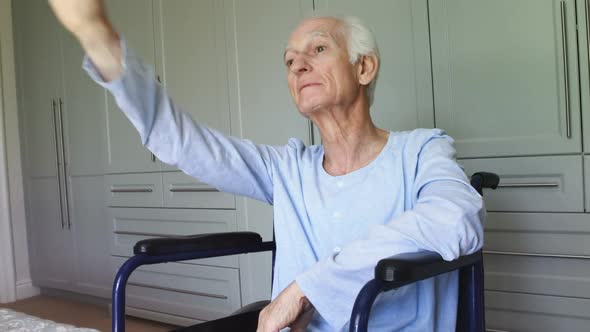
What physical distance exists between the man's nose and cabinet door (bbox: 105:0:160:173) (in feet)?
4.97

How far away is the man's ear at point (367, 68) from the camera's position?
48.6 inches

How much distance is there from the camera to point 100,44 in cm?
82

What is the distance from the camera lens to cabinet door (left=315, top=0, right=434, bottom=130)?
1.76 metres

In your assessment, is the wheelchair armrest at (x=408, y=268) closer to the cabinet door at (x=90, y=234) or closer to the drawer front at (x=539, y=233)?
the drawer front at (x=539, y=233)


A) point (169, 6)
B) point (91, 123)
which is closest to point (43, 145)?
point (91, 123)

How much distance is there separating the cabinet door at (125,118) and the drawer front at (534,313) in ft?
5.38

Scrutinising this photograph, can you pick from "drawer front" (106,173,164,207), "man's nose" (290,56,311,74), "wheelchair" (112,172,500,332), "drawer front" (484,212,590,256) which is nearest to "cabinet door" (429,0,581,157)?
"drawer front" (484,212,590,256)

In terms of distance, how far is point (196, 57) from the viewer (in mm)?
2410

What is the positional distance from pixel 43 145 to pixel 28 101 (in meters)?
0.35

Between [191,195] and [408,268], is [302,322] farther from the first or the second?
[191,195]

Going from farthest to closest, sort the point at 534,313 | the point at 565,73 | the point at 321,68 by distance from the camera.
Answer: the point at 534,313, the point at 565,73, the point at 321,68

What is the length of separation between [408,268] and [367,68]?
0.64 m

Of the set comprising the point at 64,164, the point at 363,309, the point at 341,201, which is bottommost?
the point at 363,309

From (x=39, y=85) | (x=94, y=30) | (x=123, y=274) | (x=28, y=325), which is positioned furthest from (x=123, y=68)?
(x=39, y=85)
